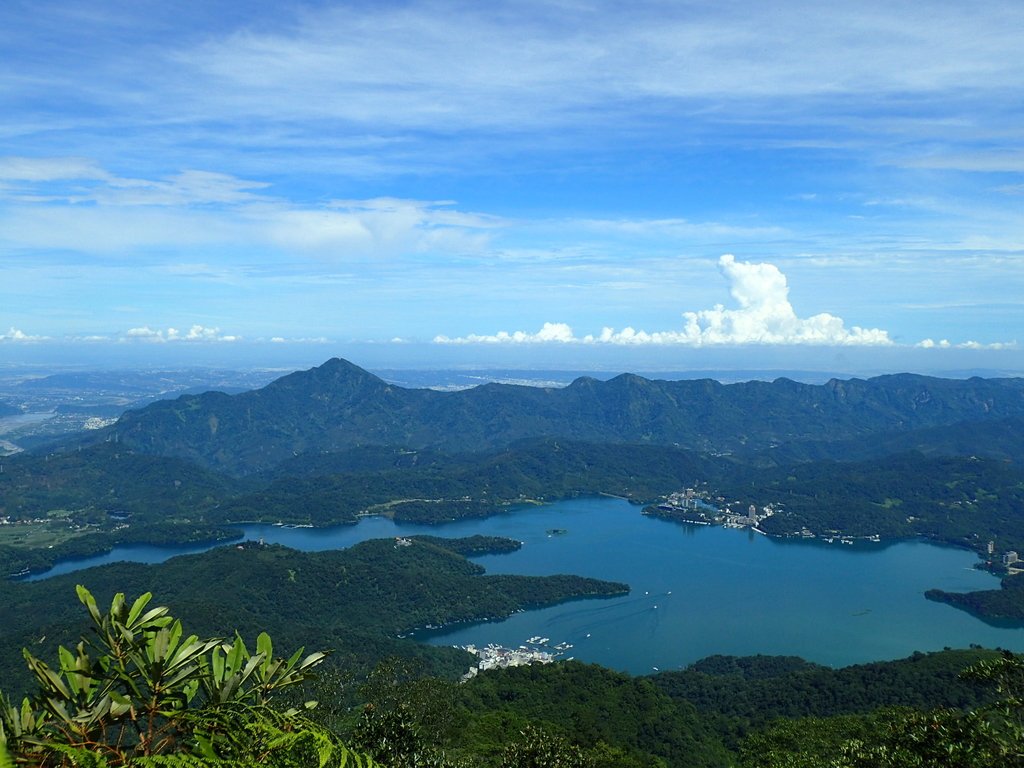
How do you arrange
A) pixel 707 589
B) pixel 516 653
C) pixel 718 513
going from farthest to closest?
pixel 718 513 → pixel 707 589 → pixel 516 653

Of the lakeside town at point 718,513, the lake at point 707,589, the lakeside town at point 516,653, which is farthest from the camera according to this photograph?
the lakeside town at point 718,513

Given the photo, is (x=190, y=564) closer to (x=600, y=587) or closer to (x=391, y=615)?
(x=391, y=615)

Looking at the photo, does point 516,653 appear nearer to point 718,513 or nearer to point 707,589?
point 707,589

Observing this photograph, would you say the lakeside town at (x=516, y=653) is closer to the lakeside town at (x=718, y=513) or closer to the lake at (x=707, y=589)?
the lake at (x=707, y=589)

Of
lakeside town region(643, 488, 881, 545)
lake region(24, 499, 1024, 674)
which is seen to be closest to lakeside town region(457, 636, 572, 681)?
lake region(24, 499, 1024, 674)

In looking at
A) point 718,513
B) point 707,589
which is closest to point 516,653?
point 707,589

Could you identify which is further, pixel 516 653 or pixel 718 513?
pixel 718 513

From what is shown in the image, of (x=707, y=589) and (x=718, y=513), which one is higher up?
(x=718, y=513)

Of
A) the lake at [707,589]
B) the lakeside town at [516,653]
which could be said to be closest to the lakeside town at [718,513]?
the lake at [707,589]
